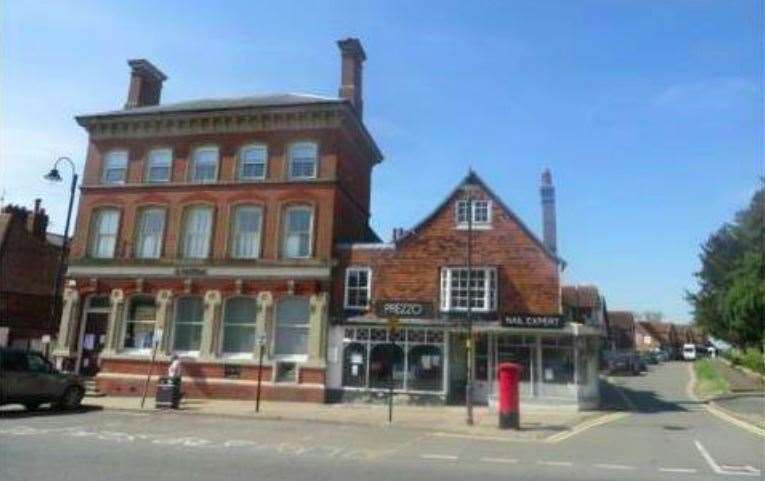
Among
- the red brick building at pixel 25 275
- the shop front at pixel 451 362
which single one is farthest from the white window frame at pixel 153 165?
the red brick building at pixel 25 275

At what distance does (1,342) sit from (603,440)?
30496 millimetres

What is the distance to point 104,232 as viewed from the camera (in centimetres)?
3216

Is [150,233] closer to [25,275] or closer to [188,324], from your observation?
[188,324]

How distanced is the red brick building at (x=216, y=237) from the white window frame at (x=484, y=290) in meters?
4.64

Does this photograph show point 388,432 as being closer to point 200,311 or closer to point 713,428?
point 713,428

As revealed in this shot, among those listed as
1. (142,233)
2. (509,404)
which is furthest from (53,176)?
(509,404)

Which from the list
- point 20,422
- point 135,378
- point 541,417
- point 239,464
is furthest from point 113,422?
point 541,417

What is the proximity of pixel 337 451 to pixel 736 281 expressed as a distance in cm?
3949

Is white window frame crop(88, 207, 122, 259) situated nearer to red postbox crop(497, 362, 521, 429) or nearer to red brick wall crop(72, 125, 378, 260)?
red brick wall crop(72, 125, 378, 260)

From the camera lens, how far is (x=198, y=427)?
Answer: 18.2m

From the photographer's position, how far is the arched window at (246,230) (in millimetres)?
30109

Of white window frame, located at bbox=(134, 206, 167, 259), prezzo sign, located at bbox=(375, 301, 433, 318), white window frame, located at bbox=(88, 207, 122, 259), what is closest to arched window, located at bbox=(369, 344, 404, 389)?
prezzo sign, located at bbox=(375, 301, 433, 318)

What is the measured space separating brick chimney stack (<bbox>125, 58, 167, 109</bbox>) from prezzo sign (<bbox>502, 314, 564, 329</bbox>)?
2114 cm

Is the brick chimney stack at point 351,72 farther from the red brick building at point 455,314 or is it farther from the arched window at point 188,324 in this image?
the arched window at point 188,324
